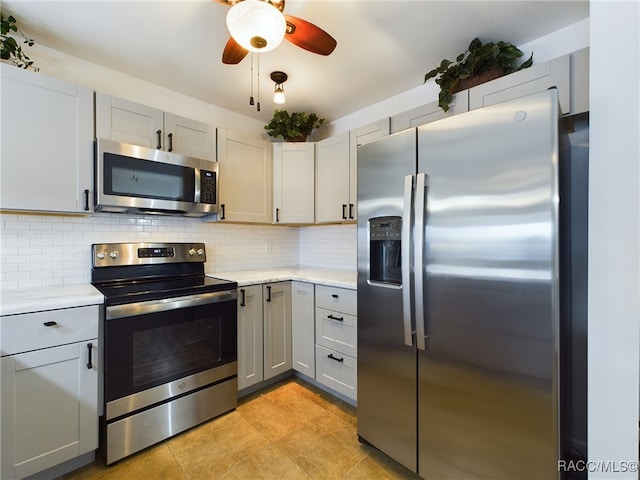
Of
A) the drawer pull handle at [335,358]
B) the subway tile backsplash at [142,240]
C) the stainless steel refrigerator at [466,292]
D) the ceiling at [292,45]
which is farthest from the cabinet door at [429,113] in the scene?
the drawer pull handle at [335,358]

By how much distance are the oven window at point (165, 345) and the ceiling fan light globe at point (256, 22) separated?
1.55 metres

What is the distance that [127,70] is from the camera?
2221mm

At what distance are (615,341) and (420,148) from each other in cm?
101

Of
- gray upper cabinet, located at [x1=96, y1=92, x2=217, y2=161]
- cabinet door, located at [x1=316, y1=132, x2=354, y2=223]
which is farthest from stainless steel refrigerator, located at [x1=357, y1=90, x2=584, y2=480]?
gray upper cabinet, located at [x1=96, y1=92, x2=217, y2=161]

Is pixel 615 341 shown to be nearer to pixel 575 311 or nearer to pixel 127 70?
pixel 575 311

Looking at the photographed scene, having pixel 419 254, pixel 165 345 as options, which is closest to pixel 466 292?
pixel 419 254

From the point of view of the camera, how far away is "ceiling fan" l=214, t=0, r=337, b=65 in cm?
123

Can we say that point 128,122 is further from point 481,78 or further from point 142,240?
point 481,78

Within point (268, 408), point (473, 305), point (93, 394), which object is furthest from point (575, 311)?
point (93, 394)

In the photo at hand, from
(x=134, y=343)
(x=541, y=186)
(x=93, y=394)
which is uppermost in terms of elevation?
(x=541, y=186)

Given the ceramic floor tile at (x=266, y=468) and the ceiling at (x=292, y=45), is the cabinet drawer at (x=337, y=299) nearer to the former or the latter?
the ceramic floor tile at (x=266, y=468)

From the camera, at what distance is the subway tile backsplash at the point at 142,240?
5.98 ft

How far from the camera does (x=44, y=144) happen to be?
1.68 m

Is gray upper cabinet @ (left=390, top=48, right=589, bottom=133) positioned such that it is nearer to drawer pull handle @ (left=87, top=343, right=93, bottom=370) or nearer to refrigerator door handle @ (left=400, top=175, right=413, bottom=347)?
refrigerator door handle @ (left=400, top=175, right=413, bottom=347)
